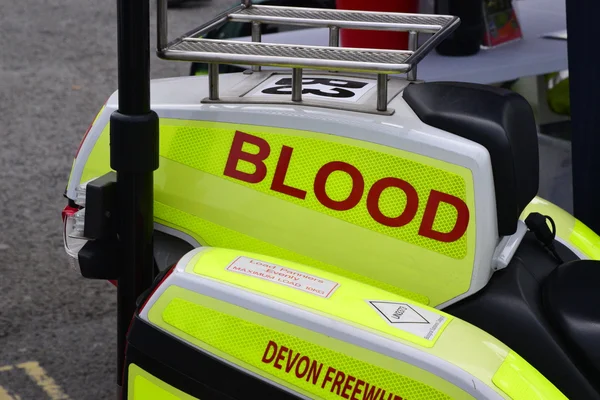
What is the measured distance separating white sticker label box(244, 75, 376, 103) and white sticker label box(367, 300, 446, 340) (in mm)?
473

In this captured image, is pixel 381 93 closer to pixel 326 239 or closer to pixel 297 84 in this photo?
pixel 297 84

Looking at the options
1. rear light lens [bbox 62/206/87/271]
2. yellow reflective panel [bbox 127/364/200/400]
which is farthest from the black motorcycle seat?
rear light lens [bbox 62/206/87/271]

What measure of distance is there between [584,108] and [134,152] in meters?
1.47

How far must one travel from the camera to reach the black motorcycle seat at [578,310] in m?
1.72

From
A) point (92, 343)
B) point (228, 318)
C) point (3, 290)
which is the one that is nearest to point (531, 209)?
point (228, 318)

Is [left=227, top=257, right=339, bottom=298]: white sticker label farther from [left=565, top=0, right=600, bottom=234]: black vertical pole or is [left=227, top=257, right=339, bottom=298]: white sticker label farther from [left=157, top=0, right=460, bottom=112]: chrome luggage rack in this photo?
[left=565, top=0, right=600, bottom=234]: black vertical pole

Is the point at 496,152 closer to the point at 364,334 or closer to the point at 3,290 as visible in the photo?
the point at 364,334

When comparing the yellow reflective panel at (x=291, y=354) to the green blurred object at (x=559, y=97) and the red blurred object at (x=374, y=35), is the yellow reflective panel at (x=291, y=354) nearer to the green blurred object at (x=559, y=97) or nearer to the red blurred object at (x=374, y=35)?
the red blurred object at (x=374, y=35)

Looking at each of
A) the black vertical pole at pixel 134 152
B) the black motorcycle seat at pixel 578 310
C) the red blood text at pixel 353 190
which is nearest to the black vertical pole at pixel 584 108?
the black motorcycle seat at pixel 578 310

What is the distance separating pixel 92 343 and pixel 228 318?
148cm

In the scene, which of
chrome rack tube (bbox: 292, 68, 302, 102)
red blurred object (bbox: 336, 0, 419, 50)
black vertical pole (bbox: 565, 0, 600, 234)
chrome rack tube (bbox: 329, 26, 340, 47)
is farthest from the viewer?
red blurred object (bbox: 336, 0, 419, 50)

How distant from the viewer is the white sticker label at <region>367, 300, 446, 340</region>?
5.48 feet

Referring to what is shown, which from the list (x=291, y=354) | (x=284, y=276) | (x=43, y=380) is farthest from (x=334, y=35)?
(x=43, y=380)

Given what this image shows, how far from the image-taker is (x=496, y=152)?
1.82 metres
